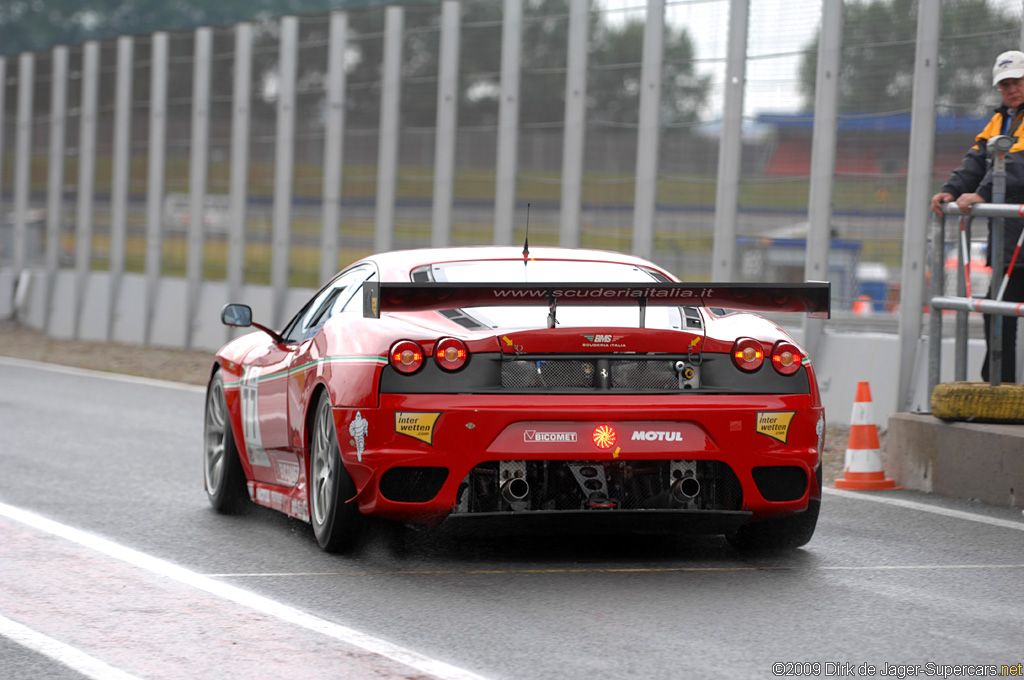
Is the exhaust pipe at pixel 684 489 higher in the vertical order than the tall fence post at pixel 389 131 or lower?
lower

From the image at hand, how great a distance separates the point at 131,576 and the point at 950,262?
22.9 feet

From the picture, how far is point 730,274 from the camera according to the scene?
53.2 feet

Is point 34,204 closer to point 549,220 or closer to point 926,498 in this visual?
point 549,220

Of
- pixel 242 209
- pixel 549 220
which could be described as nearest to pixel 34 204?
pixel 242 209

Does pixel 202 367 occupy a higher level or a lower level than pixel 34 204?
lower

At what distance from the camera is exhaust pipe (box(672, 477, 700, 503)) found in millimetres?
6812

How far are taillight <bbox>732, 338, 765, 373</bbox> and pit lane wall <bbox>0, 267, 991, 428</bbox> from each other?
5.08 metres

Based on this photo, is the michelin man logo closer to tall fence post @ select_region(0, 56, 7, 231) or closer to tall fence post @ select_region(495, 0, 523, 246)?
tall fence post @ select_region(495, 0, 523, 246)

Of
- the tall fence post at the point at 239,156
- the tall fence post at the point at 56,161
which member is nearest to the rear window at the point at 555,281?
the tall fence post at the point at 239,156

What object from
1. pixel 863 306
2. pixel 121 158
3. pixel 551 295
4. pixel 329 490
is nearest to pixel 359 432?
pixel 329 490

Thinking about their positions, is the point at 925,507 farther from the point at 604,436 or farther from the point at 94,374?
the point at 94,374

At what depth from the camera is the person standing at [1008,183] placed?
969 cm

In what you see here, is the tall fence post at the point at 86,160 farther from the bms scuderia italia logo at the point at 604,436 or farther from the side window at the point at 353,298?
the bms scuderia italia logo at the point at 604,436

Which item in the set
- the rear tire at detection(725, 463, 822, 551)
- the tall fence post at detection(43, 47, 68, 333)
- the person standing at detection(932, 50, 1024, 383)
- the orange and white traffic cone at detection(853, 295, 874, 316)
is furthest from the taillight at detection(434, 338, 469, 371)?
the tall fence post at detection(43, 47, 68, 333)
